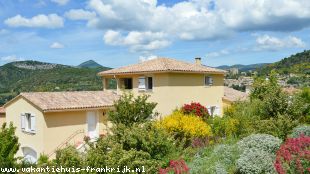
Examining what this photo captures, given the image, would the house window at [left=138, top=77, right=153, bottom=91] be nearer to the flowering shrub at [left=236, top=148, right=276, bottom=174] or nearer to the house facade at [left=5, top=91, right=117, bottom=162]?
the house facade at [left=5, top=91, right=117, bottom=162]

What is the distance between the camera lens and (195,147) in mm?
16891

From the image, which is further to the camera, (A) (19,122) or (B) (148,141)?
(A) (19,122)

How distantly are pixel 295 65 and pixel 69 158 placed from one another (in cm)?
7681

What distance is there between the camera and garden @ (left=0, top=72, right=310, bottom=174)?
10.3 metres

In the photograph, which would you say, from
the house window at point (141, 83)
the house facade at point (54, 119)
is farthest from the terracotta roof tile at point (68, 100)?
the house window at point (141, 83)

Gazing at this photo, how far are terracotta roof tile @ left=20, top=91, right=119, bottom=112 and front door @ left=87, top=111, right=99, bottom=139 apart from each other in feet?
2.83

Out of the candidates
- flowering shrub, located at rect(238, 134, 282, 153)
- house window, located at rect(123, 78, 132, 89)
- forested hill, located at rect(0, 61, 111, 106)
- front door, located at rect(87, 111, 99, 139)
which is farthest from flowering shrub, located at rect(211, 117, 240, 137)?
forested hill, located at rect(0, 61, 111, 106)

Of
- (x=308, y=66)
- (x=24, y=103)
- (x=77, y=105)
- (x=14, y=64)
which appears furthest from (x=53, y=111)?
(x=14, y=64)

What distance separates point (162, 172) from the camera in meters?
10.3

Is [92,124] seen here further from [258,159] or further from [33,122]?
[258,159]

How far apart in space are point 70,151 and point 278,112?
481 inches

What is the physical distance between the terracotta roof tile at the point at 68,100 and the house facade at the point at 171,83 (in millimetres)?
2078

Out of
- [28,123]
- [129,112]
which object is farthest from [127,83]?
[129,112]

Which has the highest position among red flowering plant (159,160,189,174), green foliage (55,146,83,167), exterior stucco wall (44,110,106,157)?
green foliage (55,146,83,167)
